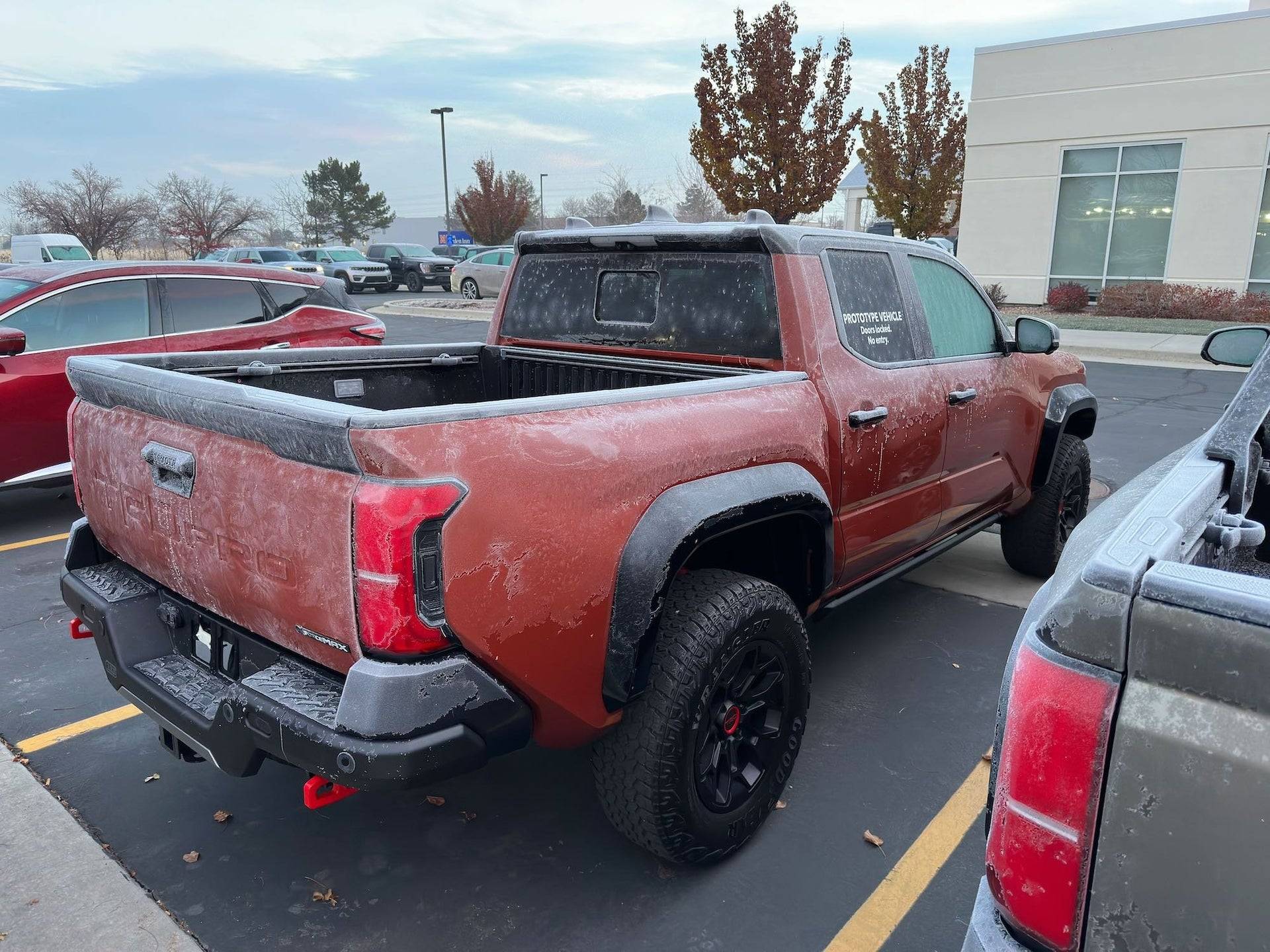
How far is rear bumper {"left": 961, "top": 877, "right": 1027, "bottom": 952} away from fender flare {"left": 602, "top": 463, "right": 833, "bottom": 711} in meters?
1.12

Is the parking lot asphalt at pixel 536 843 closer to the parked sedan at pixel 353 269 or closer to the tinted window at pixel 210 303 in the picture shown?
the tinted window at pixel 210 303

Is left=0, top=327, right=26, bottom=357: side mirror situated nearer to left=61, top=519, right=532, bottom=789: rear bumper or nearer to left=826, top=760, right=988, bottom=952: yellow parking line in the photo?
left=61, top=519, right=532, bottom=789: rear bumper

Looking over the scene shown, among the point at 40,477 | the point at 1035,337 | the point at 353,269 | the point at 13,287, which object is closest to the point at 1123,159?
the point at 1035,337

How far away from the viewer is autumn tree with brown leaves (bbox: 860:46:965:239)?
26.2 meters

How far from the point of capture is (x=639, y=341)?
12.3 ft

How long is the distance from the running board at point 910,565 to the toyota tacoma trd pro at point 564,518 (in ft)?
0.18

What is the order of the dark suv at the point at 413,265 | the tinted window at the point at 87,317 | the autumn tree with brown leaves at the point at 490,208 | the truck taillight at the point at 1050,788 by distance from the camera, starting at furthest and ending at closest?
the autumn tree with brown leaves at the point at 490,208 < the dark suv at the point at 413,265 < the tinted window at the point at 87,317 < the truck taillight at the point at 1050,788

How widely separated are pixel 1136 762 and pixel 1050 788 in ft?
0.45

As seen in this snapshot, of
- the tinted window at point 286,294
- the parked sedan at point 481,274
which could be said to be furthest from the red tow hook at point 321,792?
the parked sedan at point 481,274

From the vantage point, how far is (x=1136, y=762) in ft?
3.78

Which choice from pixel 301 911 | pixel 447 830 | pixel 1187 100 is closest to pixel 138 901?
pixel 301 911

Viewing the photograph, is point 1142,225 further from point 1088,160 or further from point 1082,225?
point 1088,160

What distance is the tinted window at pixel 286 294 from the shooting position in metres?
7.48

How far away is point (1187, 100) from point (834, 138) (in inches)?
303
